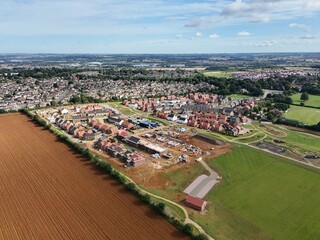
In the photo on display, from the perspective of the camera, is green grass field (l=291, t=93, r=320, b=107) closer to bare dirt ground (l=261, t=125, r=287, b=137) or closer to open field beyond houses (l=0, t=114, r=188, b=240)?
bare dirt ground (l=261, t=125, r=287, b=137)

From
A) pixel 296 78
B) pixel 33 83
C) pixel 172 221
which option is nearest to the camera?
pixel 172 221

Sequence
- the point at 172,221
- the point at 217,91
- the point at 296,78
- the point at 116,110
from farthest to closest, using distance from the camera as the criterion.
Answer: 1. the point at 296,78
2. the point at 217,91
3. the point at 116,110
4. the point at 172,221

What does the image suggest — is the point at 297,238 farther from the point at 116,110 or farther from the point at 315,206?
the point at 116,110

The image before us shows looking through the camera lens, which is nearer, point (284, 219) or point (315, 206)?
point (284, 219)

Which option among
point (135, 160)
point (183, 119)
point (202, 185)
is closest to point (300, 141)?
point (183, 119)

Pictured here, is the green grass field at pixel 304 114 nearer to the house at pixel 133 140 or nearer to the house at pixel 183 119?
the house at pixel 183 119

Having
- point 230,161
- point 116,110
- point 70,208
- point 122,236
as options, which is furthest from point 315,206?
point 116,110
